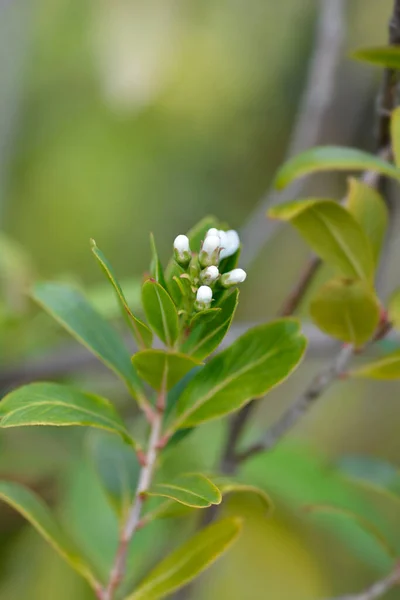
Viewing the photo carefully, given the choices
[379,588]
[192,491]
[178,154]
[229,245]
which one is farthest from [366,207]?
[178,154]

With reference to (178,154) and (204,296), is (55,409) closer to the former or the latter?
(204,296)

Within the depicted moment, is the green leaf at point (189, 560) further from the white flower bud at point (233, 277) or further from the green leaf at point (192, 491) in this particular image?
the white flower bud at point (233, 277)

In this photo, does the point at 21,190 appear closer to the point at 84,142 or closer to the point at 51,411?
the point at 84,142

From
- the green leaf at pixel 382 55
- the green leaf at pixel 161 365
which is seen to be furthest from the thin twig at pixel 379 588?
the green leaf at pixel 382 55

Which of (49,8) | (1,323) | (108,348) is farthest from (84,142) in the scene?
(108,348)

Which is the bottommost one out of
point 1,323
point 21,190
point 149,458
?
point 21,190

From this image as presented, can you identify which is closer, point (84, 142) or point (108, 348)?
point (108, 348)

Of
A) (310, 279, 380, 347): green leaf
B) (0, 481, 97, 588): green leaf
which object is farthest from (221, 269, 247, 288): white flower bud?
(0, 481, 97, 588): green leaf

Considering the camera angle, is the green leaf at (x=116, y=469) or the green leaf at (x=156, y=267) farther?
the green leaf at (x=116, y=469)
